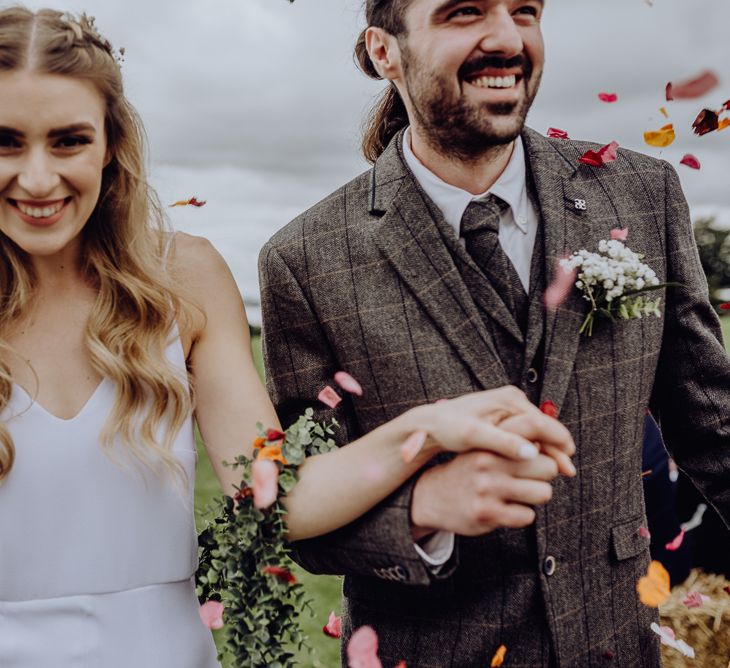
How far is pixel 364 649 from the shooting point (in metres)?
2.61

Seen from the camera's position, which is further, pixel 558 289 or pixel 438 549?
pixel 558 289

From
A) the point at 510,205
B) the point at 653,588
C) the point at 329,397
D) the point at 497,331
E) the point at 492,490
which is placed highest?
the point at 510,205

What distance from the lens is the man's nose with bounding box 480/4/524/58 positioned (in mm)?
2537

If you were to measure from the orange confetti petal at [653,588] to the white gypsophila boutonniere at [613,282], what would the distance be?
75 cm

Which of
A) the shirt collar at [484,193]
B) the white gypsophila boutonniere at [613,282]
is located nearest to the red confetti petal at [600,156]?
the shirt collar at [484,193]

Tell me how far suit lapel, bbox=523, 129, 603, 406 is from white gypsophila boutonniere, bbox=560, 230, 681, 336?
4cm

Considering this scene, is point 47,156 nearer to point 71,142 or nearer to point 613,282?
point 71,142

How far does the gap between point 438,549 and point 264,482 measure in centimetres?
46

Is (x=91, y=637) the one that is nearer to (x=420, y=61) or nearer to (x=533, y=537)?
(x=533, y=537)

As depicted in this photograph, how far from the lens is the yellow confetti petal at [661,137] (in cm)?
336

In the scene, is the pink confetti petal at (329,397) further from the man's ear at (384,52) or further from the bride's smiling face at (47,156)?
the man's ear at (384,52)

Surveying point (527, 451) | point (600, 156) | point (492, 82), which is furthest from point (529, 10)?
point (527, 451)

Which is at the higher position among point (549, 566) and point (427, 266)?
point (427, 266)

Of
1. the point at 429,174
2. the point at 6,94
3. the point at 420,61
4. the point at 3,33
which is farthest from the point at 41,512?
the point at 420,61
